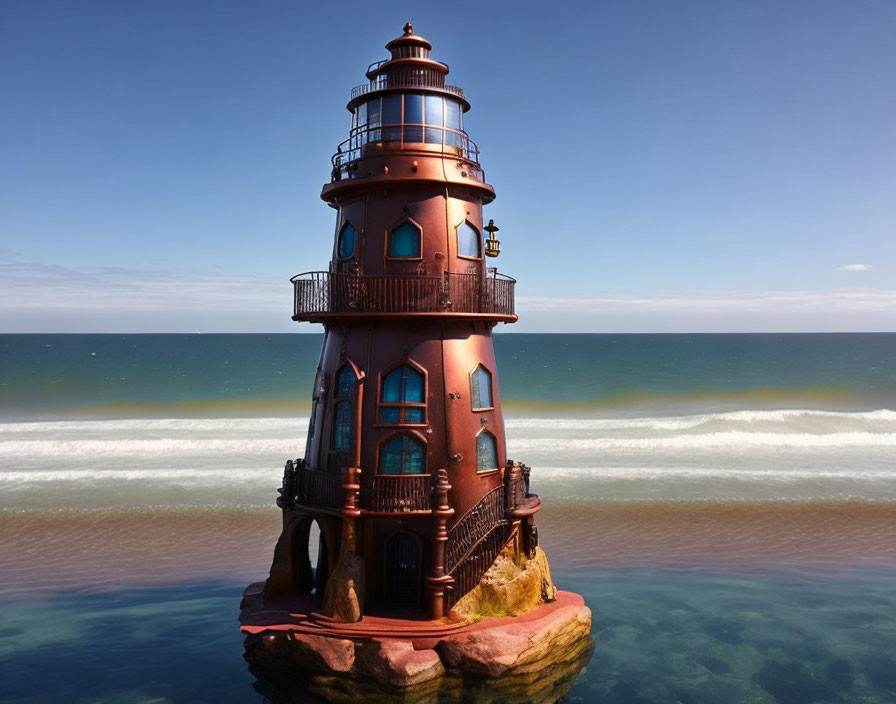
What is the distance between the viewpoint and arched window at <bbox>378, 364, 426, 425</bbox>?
54.5ft

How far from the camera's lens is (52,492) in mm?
32281

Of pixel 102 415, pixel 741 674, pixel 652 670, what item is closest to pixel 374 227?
pixel 652 670

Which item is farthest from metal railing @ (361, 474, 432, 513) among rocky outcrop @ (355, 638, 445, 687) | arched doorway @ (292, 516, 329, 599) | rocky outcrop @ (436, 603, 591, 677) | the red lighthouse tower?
rocky outcrop @ (436, 603, 591, 677)

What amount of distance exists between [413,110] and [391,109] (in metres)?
0.50

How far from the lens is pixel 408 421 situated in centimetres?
1661

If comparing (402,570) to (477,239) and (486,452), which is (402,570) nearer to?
(486,452)

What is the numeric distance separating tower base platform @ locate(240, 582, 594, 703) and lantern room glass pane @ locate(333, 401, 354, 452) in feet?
11.7

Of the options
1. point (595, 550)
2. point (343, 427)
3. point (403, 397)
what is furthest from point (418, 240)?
point (595, 550)

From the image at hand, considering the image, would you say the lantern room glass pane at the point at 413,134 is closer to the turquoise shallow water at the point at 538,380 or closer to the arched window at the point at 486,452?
the arched window at the point at 486,452

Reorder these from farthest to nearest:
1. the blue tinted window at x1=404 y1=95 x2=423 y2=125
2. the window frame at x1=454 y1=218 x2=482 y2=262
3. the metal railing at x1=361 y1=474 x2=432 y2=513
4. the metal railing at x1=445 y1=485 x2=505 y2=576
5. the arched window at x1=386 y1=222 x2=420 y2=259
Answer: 1. the window frame at x1=454 y1=218 x2=482 y2=262
2. the blue tinted window at x1=404 y1=95 x2=423 y2=125
3. the arched window at x1=386 y1=222 x2=420 y2=259
4. the metal railing at x1=445 y1=485 x2=505 y2=576
5. the metal railing at x1=361 y1=474 x2=432 y2=513

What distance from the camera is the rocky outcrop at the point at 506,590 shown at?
648 inches

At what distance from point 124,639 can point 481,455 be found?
374 inches

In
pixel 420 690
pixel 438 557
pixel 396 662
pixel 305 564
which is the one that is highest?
pixel 438 557

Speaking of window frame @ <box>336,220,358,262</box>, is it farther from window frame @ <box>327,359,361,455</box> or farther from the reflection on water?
the reflection on water
